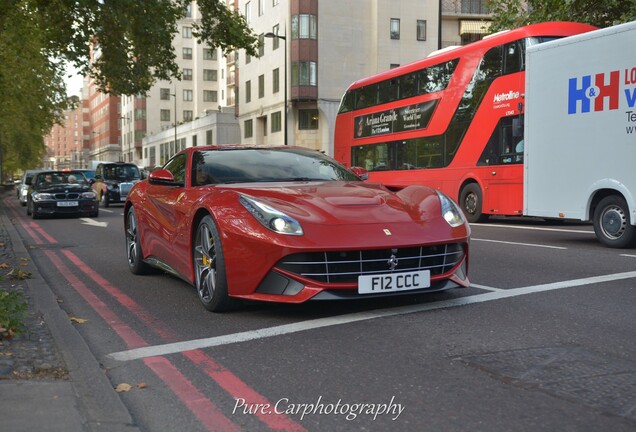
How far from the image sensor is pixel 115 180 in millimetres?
27125

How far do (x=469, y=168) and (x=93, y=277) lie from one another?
1096 cm

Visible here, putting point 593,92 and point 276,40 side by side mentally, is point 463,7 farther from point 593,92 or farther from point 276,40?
point 593,92

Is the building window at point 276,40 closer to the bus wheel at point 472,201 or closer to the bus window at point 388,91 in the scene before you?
the bus window at point 388,91

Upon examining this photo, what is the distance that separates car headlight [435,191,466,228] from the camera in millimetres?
5273

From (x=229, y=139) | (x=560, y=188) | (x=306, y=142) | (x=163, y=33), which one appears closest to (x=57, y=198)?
(x=163, y=33)

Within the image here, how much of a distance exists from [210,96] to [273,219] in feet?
289

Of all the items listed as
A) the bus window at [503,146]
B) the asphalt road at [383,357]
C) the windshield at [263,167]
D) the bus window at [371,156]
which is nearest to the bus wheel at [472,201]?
the bus window at [503,146]

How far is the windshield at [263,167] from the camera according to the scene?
6.01 metres

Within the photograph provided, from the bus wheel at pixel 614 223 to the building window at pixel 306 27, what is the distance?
36.1m

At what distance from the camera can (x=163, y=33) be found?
17828mm

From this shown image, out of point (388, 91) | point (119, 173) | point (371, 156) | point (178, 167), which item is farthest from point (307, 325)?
point (119, 173)

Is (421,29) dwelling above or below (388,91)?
above

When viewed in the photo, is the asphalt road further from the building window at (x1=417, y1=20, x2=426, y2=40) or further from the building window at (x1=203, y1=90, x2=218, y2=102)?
the building window at (x1=203, y1=90, x2=218, y2=102)

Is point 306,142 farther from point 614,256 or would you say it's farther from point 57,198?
point 614,256
